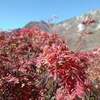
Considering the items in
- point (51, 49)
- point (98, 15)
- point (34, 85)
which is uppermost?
point (51, 49)

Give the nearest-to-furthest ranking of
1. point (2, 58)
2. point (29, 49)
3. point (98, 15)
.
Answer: point (2, 58) → point (29, 49) → point (98, 15)

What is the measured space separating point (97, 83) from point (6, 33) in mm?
2520

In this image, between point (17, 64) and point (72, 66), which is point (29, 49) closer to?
point (17, 64)

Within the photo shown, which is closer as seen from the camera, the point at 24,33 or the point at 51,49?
the point at 51,49

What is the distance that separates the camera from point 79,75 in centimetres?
540

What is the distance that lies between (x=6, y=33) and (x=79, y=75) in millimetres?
2665

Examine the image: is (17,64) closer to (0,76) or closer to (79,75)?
(0,76)

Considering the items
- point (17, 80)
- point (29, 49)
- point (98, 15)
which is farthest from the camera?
point (98, 15)

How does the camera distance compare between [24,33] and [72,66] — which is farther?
[24,33]

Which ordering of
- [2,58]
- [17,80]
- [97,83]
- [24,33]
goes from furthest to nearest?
1. [97,83]
2. [24,33]
3. [2,58]
4. [17,80]

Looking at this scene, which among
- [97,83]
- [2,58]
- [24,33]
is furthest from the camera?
[97,83]

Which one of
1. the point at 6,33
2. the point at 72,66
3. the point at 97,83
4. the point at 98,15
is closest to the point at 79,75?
the point at 72,66

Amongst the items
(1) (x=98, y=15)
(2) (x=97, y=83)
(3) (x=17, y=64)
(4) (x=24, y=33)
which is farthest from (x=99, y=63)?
(1) (x=98, y=15)

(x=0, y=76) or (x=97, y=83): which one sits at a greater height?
(x=0, y=76)
